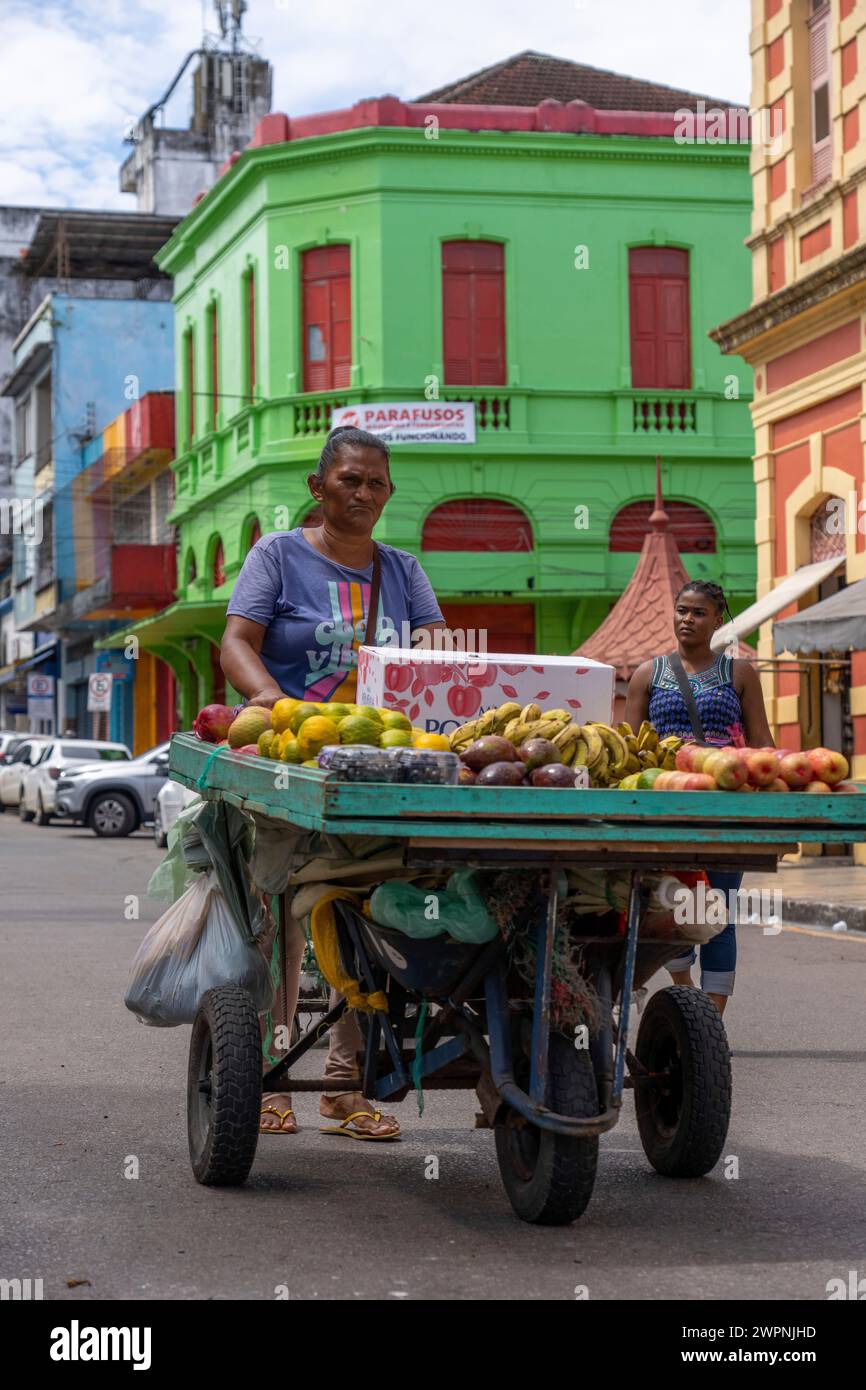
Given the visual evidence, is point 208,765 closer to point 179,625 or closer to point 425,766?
point 425,766

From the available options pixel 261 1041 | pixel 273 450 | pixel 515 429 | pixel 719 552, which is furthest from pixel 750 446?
pixel 261 1041

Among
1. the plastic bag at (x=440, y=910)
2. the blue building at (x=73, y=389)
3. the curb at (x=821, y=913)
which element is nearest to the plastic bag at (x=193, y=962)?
the plastic bag at (x=440, y=910)

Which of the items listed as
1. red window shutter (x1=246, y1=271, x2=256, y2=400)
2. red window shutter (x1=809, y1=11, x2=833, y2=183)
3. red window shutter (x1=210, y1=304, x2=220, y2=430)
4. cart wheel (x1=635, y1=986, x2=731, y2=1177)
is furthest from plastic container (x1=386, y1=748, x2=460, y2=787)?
red window shutter (x1=210, y1=304, x2=220, y2=430)

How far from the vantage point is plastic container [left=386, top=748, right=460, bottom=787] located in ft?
15.0

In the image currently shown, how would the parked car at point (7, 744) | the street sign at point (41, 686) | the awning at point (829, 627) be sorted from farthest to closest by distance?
the street sign at point (41, 686), the parked car at point (7, 744), the awning at point (829, 627)

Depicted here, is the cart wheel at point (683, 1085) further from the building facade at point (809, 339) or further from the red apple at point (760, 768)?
the building facade at point (809, 339)

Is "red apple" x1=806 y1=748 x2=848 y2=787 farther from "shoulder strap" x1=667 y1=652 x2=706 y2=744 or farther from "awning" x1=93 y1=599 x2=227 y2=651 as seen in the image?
"awning" x1=93 y1=599 x2=227 y2=651

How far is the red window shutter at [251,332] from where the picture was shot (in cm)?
3209

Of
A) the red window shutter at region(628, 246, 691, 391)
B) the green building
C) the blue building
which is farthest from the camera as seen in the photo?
the blue building

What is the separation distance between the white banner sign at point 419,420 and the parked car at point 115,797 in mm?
5992

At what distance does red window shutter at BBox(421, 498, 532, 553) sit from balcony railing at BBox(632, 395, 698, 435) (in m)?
2.41

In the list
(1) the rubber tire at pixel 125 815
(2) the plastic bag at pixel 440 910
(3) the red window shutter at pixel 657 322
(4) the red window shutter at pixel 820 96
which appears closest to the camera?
(2) the plastic bag at pixel 440 910

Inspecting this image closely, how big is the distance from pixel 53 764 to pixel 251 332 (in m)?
7.91
